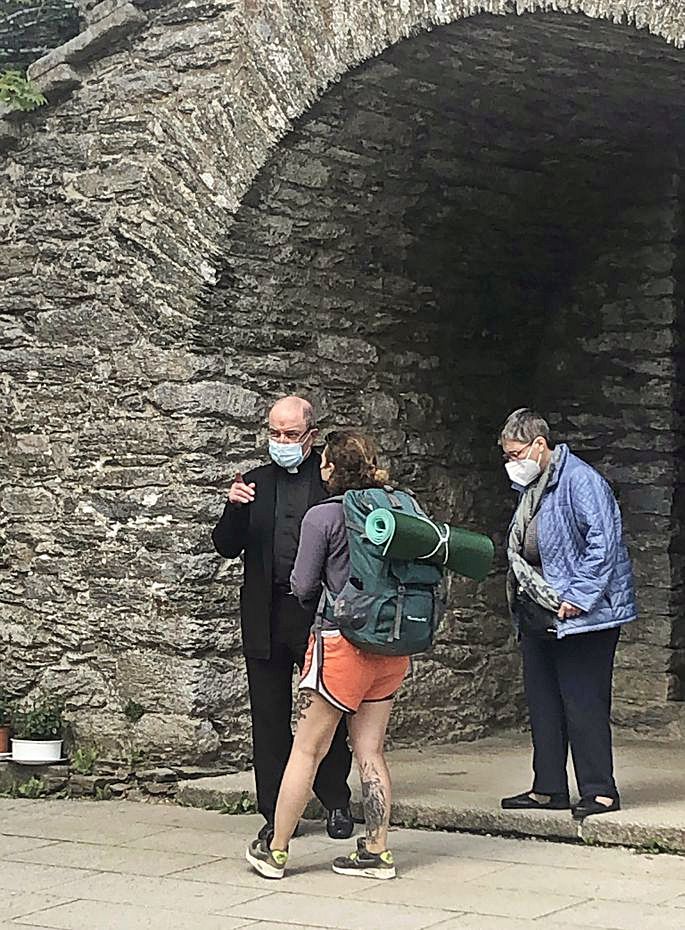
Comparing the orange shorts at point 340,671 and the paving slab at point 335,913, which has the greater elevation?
the orange shorts at point 340,671

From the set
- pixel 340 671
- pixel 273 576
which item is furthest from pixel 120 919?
pixel 273 576

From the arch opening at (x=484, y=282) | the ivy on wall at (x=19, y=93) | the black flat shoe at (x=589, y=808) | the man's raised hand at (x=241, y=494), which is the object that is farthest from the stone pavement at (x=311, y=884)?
the ivy on wall at (x=19, y=93)

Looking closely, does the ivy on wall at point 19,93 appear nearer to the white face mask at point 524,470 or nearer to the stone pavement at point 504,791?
the white face mask at point 524,470

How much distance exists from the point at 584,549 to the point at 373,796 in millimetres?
1304

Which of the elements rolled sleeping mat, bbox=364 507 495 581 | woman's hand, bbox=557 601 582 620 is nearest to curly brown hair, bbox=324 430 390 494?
rolled sleeping mat, bbox=364 507 495 581

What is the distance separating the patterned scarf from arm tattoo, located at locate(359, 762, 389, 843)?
1.03 metres

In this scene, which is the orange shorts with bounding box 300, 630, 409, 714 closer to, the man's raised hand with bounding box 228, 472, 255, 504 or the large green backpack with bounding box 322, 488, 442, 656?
the large green backpack with bounding box 322, 488, 442, 656

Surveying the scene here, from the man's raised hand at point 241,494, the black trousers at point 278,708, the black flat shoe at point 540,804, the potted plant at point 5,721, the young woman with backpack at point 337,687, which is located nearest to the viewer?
the young woman with backpack at point 337,687

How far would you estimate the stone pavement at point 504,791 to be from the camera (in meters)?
6.12

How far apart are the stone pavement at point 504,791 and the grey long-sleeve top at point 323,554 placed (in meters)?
1.46

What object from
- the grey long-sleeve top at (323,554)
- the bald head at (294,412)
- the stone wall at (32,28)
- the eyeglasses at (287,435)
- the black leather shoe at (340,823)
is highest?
the stone wall at (32,28)

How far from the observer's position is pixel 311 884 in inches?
221

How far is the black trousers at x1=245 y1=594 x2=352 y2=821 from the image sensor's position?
6.08 metres

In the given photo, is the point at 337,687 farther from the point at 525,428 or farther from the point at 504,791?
the point at 504,791
